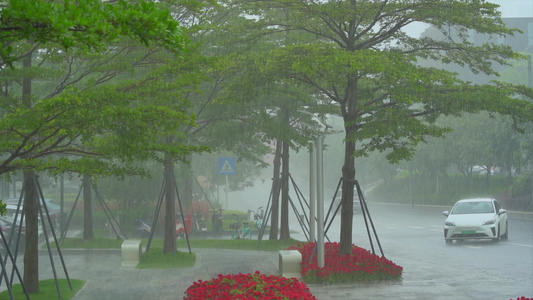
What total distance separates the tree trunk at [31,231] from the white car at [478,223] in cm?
1406

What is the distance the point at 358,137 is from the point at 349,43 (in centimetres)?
251

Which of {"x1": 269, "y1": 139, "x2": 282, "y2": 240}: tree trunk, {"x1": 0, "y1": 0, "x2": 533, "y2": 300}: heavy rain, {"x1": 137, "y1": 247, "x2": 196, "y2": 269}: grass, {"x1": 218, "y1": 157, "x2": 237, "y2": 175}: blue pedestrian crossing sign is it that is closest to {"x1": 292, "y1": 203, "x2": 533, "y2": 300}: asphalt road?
{"x1": 0, "y1": 0, "x2": 533, "y2": 300}: heavy rain

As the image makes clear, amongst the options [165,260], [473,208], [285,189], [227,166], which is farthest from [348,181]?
[227,166]

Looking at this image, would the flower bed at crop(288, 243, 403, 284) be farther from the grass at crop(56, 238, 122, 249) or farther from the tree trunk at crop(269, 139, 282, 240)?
the grass at crop(56, 238, 122, 249)

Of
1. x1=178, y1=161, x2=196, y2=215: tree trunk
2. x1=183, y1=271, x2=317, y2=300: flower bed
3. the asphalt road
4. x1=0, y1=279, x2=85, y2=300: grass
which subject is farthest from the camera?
x1=178, y1=161, x2=196, y2=215: tree trunk

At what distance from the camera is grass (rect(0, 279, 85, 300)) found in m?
11.8

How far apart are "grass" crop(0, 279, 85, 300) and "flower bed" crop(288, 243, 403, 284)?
4.75 m

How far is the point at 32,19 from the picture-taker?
3781 mm

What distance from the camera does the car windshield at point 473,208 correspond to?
866 inches

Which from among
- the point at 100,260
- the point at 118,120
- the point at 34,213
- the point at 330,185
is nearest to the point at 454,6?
the point at 118,120

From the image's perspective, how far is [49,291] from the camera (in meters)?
12.5

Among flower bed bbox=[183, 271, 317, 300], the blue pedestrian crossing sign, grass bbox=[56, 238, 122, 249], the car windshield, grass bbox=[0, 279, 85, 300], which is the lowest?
grass bbox=[56, 238, 122, 249]

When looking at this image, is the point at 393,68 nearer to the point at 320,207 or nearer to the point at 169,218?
the point at 320,207

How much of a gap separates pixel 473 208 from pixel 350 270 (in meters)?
10.5
